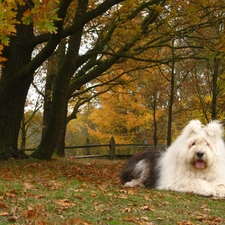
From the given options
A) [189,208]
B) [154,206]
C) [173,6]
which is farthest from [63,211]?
[173,6]

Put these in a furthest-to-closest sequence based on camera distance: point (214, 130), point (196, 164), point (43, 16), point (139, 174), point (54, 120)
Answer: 1. point (54, 120)
2. point (139, 174)
3. point (214, 130)
4. point (196, 164)
5. point (43, 16)

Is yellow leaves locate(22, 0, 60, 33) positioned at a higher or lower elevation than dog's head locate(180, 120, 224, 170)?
higher

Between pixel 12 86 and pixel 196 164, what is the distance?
19.0 feet

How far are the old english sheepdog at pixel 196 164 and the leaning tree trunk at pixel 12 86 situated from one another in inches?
177

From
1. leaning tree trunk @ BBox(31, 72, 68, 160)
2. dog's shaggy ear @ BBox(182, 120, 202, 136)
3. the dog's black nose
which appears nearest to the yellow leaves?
dog's shaggy ear @ BBox(182, 120, 202, 136)

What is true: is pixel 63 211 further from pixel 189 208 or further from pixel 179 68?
pixel 179 68

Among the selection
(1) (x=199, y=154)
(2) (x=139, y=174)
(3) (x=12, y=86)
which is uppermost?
(3) (x=12, y=86)

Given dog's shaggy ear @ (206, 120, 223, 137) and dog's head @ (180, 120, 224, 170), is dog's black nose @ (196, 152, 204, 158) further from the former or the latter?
dog's shaggy ear @ (206, 120, 223, 137)

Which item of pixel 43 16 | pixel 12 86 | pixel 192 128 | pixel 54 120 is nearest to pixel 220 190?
pixel 192 128

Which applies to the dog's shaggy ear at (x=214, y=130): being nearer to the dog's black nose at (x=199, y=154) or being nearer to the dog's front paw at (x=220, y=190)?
the dog's black nose at (x=199, y=154)

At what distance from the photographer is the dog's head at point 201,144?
6.79 m

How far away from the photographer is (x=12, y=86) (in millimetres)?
10523

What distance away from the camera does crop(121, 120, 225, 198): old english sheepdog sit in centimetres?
679

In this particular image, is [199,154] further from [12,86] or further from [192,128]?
[12,86]
